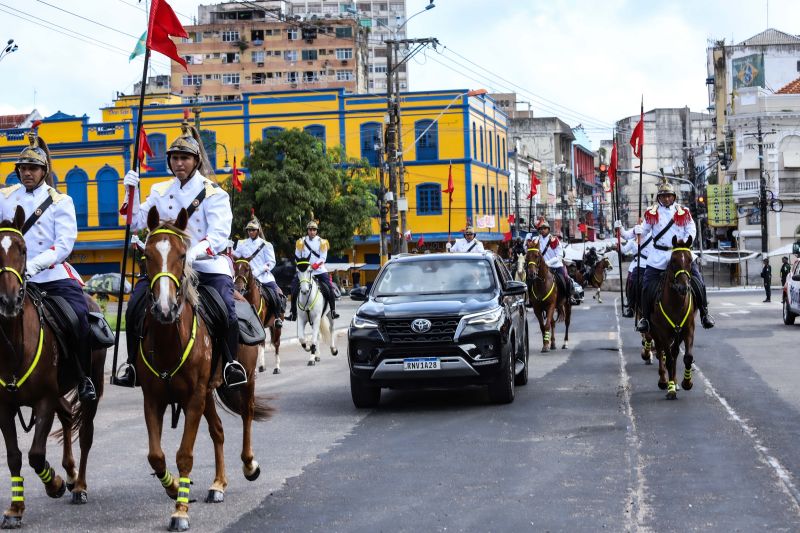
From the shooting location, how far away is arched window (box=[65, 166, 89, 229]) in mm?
72250

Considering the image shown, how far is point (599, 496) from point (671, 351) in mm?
6882

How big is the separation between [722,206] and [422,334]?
70640 mm

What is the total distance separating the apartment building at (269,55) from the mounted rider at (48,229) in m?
107

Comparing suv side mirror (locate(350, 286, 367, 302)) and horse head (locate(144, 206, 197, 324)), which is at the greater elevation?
horse head (locate(144, 206, 197, 324))

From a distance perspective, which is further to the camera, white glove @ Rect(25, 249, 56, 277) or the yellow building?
the yellow building

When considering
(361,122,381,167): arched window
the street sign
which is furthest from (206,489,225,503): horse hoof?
the street sign

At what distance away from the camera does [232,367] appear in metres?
9.25

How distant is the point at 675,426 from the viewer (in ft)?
41.4

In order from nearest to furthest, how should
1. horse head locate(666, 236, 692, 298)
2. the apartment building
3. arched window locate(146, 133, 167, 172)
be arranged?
horse head locate(666, 236, 692, 298)
arched window locate(146, 133, 167, 172)
the apartment building

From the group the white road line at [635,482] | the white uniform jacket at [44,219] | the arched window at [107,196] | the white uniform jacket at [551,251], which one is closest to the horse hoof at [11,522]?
the white uniform jacket at [44,219]

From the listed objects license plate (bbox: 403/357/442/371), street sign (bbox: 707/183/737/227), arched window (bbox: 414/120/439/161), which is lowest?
license plate (bbox: 403/357/442/371)

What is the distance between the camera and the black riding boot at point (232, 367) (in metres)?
9.24

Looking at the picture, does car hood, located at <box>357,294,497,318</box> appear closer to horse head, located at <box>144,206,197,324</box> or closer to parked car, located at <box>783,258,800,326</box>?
horse head, located at <box>144,206,197,324</box>

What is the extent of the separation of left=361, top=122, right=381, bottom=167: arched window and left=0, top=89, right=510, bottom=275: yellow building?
0.06 m
